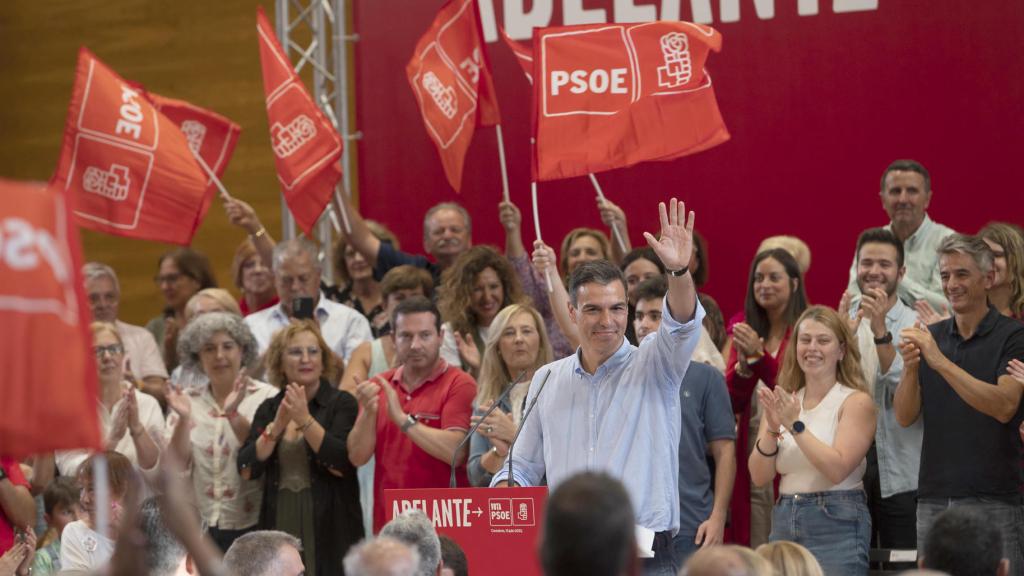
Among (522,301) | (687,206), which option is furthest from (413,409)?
(687,206)

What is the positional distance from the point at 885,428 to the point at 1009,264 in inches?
32.0

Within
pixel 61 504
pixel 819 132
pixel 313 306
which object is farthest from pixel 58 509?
pixel 819 132

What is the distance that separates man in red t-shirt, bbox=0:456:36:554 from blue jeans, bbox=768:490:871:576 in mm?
3065

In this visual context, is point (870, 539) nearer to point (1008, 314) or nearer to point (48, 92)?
point (1008, 314)

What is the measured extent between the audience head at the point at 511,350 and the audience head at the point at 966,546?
9.38 feet

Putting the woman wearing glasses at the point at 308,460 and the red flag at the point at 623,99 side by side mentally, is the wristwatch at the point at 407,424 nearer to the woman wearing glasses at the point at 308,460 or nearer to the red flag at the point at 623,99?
the woman wearing glasses at the point at 308,460

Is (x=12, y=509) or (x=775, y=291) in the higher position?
(x=775, y=291)

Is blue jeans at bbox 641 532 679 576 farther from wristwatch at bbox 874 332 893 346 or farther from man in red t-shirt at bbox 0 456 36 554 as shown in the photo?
man in red t-shirt at bbox 0 456 36 554

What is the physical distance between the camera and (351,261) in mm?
8273

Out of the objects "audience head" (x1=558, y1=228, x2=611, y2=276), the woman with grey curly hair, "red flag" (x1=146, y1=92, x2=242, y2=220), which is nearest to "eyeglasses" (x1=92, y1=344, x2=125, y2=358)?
the woman with grey curly hair

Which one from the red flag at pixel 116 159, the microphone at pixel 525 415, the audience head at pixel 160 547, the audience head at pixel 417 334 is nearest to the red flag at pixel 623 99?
the audience head at pixel 417 334

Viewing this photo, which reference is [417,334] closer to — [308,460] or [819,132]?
[308,460]

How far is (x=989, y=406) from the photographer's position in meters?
5.79

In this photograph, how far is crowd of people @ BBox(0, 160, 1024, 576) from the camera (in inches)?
188
